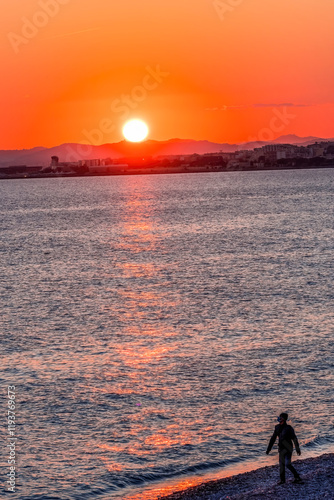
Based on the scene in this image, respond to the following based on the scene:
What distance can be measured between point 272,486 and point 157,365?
13.7 metres

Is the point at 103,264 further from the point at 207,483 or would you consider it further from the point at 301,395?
the point at 207,483

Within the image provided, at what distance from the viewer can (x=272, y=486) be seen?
18.9 metres

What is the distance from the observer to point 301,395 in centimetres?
2823

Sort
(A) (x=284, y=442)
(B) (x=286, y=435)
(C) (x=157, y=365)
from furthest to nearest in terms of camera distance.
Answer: (C) (x=157, y=365), (A) (x=284, y=442), (B) (x=286, y=435)

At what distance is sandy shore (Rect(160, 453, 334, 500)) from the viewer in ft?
58.9

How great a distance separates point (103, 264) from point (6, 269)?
28.3 ft

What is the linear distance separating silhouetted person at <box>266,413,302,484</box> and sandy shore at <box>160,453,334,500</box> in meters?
0.33
